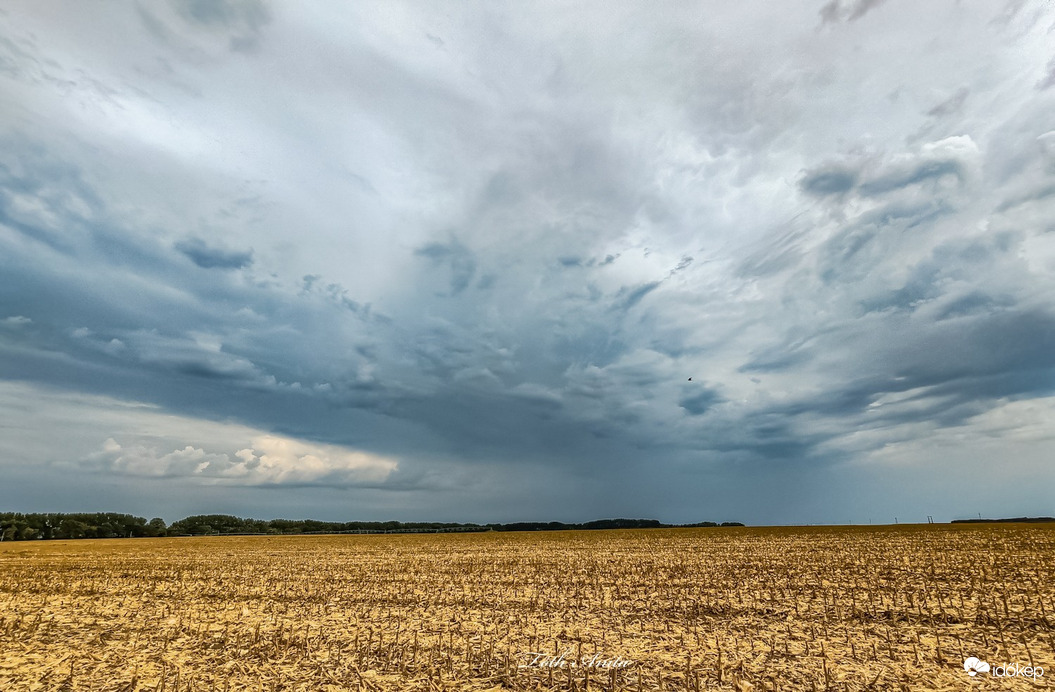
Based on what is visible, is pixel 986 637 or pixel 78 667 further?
pixel 986 637

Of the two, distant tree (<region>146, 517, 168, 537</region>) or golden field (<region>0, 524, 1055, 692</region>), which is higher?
golden field (<region>0, 524, 1055, 692</region>)

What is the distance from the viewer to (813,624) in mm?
15344

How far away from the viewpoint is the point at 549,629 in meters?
15.3

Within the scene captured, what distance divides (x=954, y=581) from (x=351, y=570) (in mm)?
30148

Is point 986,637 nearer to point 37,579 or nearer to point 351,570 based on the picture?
point 351,570

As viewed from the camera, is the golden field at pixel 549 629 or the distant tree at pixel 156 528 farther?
the distant tree at pixel 156 528

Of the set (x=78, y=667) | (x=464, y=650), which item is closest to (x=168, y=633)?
(x=78, y=667)

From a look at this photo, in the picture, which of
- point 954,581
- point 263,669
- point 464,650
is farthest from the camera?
point 954,581

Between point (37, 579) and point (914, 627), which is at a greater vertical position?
point (914, 627)

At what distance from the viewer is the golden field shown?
36.8 feet

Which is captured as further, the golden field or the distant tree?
the distant tree

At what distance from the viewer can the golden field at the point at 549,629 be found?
11227mm

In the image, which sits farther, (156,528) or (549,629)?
(156,528)

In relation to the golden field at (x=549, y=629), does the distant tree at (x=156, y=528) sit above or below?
below
